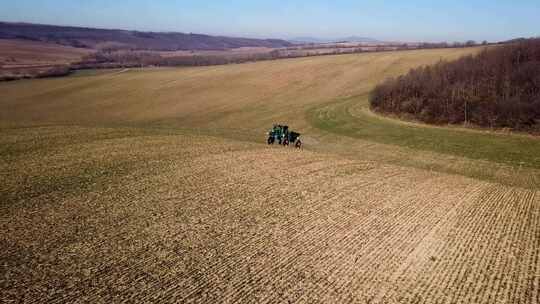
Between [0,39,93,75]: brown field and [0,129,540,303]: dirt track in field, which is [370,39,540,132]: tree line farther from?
[0,39,93,75]: brown field

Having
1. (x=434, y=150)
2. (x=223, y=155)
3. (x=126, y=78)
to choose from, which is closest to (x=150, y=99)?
(x=126, y=78)

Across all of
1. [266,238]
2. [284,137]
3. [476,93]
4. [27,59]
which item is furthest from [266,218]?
[27,59]

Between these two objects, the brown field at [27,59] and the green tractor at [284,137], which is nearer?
the green tractor at [284,137]

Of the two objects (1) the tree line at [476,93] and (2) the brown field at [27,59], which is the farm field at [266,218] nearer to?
(1) the tree line at [476,93]

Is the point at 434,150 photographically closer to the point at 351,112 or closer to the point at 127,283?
the point at 351,112

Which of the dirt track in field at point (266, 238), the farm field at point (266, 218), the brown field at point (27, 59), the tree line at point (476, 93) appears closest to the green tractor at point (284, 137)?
the farm field at point (266, 218)

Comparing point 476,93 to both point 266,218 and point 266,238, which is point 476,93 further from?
point 266,238

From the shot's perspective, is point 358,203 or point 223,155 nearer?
point 358,203
